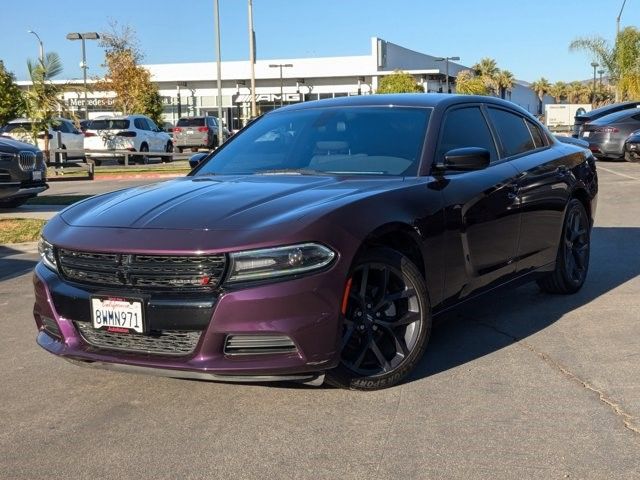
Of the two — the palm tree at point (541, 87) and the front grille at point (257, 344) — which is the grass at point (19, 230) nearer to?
the front grille at point (257, 344)

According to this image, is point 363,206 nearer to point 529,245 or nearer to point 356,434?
point 356,434

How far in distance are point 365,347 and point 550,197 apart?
2587 mm

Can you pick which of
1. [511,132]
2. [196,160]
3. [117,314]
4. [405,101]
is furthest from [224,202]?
[511,132]

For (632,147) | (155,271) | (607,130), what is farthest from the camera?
(607,130)

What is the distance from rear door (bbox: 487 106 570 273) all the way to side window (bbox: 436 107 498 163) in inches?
6.5

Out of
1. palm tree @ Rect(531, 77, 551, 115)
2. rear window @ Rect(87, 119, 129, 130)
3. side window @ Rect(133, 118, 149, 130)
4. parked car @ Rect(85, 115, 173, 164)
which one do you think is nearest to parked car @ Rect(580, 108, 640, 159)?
parked car @ Rect(85, 115, 173, 164)

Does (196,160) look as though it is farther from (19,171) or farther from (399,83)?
(399,83)

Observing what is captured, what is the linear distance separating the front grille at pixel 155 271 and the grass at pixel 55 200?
1060 centimetres

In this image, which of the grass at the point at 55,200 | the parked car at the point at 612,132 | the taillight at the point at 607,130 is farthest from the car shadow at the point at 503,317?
the taillight at the point at 607,130

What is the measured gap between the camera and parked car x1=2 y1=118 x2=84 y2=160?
25.0m

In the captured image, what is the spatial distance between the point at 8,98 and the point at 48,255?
87.0 feet

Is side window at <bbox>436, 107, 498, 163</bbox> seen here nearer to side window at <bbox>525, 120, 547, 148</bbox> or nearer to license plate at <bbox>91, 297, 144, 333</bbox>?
side window at <bbox>525, 120, 547, 148</bbox>

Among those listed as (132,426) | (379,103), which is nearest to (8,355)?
(132,426)

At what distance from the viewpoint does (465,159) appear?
4.57 m
